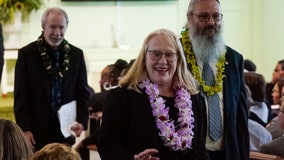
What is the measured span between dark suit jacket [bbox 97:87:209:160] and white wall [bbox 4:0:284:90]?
19.4 ft

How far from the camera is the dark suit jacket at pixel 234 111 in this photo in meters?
3.55

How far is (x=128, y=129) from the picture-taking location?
3080mm

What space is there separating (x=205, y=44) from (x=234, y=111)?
0.43 meters

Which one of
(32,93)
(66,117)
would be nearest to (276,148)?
(66,117)

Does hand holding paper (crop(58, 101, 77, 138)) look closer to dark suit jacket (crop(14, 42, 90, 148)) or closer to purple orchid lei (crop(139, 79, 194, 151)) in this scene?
dark suit jacket (crop(14, 42, 90, 148))

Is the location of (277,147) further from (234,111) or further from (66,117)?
(66,117)

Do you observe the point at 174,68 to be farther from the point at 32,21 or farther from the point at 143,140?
the point at 32,21

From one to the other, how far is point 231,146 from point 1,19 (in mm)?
5547

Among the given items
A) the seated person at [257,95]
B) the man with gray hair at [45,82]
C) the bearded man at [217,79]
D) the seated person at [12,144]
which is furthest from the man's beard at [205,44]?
the seated person at [257,95]

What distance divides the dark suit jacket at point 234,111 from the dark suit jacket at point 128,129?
0.52 m

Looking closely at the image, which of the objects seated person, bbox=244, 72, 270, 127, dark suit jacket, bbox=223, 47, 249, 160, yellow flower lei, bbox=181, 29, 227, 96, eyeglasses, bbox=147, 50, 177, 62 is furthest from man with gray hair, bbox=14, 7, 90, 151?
seated person, bbox=244, 72, 270, 127

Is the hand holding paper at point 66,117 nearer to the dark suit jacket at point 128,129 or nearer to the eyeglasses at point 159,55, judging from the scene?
the dark suit jacket at point 128,129

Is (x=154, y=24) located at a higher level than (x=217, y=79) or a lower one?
lower

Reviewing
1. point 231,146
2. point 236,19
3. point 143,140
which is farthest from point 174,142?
point 236,19
